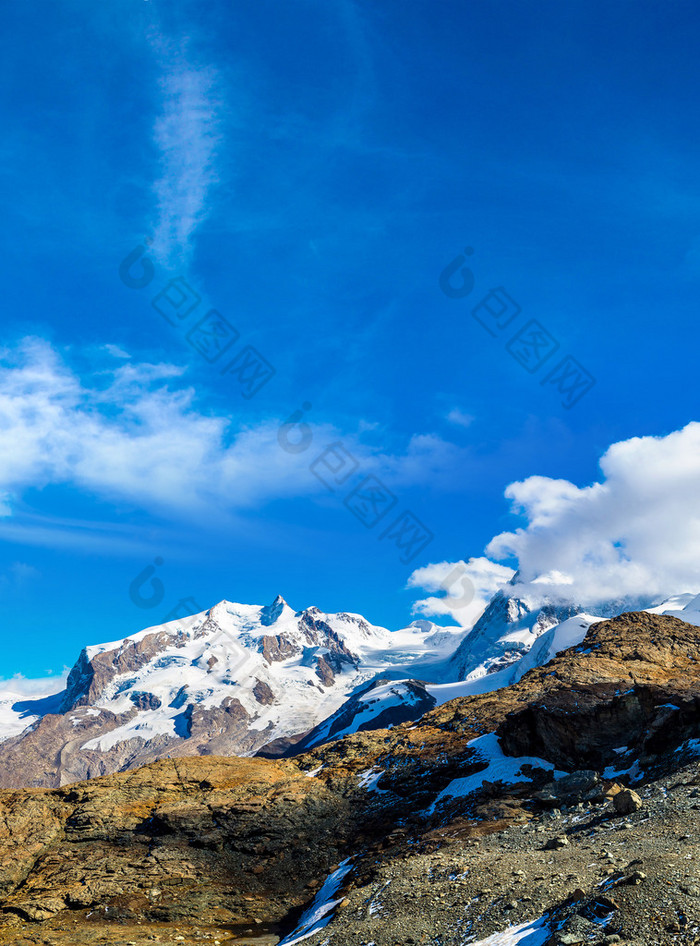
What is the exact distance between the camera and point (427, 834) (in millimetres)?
43656

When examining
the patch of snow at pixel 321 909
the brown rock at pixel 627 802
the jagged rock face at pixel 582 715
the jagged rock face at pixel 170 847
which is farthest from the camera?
the jagged rock face at pixel 582 715

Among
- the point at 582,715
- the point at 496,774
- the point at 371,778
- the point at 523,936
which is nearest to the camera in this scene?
the point at 523,936

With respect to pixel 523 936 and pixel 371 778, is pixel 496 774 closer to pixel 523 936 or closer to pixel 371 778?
pixel 371 778

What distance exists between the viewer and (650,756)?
4322cm

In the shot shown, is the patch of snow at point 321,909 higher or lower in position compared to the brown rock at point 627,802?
higher

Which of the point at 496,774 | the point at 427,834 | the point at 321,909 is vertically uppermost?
the point at 321,909

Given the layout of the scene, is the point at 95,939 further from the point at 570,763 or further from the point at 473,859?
the point at 570,763

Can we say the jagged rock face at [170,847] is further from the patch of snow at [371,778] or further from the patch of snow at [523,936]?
the patch of snow at [523,936]

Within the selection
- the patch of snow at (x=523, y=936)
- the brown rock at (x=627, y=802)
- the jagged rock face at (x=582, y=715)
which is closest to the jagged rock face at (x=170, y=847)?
the jagged rock face at (x=582, y=715)

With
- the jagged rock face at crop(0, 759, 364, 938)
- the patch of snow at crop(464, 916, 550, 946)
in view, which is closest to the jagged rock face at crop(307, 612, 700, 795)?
the jagged rock face at crop(0, 759, 364, 938)

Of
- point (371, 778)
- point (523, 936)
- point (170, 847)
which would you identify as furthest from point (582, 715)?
point (170, 847)

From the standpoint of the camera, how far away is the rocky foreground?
85.5 feet

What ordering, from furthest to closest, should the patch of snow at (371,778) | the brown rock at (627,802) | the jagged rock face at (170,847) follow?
the patch of snow at (371,778)
the jagged rock face at (170,847)
the brown rock at (627,802)

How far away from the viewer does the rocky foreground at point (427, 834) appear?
85.5 ft
